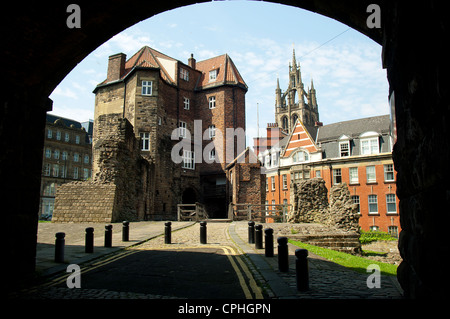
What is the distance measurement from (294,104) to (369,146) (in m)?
58.1

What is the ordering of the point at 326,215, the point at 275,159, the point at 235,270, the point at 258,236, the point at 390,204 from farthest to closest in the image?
the point at 275,159 < the point at 390,204 < the point at 326,215 < the point at 258,236 < the point at 235,270

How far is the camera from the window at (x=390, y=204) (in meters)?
33.6

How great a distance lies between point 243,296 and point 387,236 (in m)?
29.0

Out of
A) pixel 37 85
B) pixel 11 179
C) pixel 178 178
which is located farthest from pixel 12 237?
pixel 178 178

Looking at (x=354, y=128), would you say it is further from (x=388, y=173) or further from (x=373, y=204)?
(x=373, y=204)

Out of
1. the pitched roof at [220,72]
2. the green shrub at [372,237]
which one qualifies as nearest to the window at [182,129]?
the pitched roof at [220,72]

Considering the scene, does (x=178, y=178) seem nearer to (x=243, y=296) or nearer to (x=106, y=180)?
(x=106, y=180)

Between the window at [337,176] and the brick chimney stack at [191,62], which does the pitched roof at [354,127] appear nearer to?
the window at [337,176]

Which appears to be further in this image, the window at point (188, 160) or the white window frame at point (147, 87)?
the window at point (188, 160)

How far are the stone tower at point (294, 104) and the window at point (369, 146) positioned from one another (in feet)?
177

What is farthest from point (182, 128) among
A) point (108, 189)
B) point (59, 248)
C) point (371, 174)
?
point (59, 248)

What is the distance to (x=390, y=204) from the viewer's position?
112ft

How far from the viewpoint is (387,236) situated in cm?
2956

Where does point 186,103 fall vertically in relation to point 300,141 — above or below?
above
